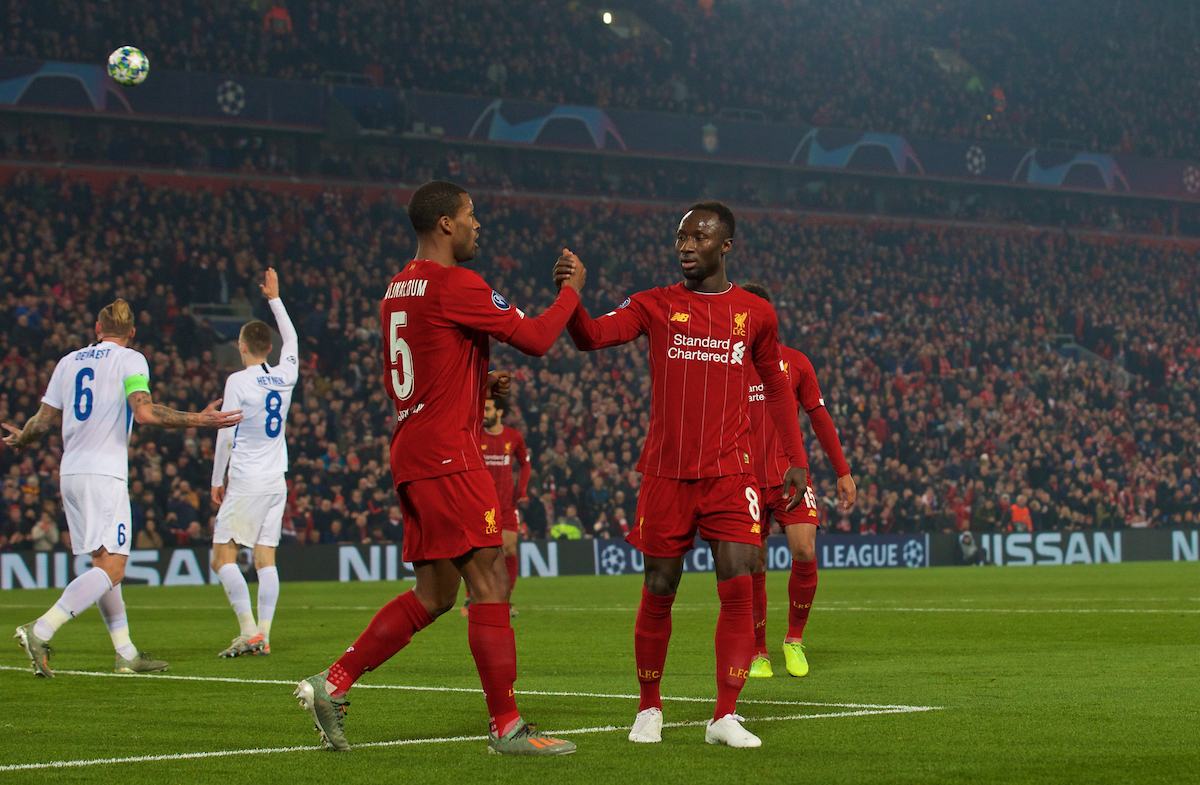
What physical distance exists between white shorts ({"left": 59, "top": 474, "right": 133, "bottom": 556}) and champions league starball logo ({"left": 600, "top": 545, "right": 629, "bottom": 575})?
55.8 ft

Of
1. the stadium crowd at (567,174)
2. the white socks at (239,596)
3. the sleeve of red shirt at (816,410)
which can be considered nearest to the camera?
the sleeve of red shirt at (816,410)

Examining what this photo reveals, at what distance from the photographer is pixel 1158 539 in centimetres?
3055

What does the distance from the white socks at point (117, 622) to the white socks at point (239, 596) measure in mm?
1316

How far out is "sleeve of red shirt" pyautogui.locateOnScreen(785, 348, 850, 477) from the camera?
8.29 metres

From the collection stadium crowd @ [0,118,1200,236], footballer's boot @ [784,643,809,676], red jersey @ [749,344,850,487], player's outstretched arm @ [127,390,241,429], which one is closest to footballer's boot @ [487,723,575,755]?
player's outstretched arm @ [127,390,241,429]

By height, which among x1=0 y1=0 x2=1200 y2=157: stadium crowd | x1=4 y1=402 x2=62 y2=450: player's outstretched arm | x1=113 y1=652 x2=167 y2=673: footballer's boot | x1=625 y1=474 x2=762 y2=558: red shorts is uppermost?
x1=0 y1=0 x2=1200 y2=157: stadium crowd

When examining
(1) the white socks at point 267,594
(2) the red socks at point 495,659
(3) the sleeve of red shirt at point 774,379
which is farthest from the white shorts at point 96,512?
(3) the sleeve of red shirt at point 774,379

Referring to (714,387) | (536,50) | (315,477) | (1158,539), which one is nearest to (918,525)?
(1158,539)

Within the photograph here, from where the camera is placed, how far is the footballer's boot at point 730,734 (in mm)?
5562

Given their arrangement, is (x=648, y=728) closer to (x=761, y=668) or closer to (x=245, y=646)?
(x=761, y=668)

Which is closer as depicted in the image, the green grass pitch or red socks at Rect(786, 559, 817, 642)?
the green grass pitch

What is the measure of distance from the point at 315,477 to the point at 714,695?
17730 millimetres

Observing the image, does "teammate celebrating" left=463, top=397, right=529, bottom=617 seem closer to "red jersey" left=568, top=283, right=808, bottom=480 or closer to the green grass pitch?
the green grass pitch

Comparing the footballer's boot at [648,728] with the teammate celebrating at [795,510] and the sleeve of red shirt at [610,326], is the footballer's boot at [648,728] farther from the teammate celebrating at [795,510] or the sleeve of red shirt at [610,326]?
the teammate celebrating at [795,510]
